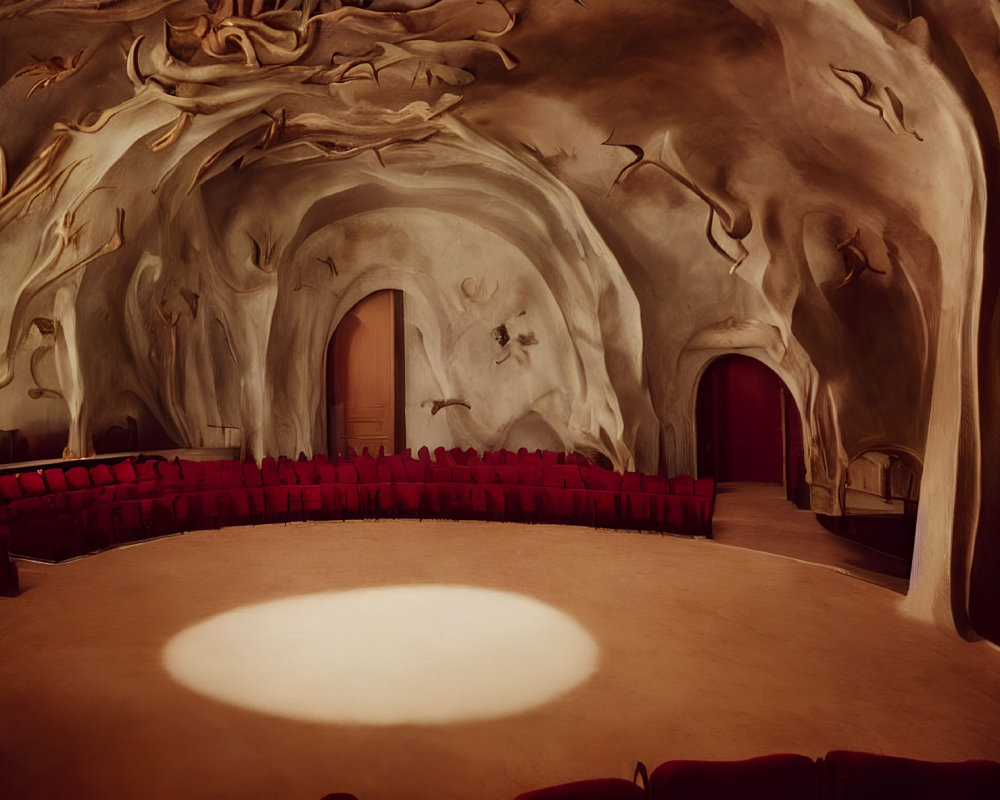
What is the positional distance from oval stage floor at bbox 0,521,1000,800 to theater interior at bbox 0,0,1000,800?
4 cm

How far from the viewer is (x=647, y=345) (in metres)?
12.8

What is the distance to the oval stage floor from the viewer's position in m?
3.86

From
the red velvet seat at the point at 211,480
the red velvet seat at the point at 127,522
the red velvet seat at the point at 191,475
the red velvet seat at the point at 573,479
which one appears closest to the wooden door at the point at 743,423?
the red velvet seat at the point at 573,479

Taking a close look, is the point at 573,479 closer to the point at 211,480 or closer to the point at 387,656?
the point at 211,480

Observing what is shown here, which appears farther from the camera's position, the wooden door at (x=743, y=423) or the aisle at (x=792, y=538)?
the wooden door at (x=743, y=423)

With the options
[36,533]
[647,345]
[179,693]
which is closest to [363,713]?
[179,693]

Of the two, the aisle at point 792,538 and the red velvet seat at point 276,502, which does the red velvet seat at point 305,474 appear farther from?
the aisle at point 792,538

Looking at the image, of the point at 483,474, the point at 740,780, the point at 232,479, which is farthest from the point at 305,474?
the point at 740,780

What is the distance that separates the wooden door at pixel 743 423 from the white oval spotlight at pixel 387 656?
1041 cm

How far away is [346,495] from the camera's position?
1155cm

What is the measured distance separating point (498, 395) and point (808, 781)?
45.7 ft

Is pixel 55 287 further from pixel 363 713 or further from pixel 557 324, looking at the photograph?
pixel 363 713

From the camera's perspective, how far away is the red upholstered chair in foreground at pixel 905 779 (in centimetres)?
242

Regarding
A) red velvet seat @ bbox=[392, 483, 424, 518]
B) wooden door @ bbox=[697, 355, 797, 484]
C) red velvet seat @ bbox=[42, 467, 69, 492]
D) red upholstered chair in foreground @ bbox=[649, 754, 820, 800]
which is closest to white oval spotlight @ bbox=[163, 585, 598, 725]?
red upholstered chair in foreground @ bbox=[649, 754, 820, 800]
